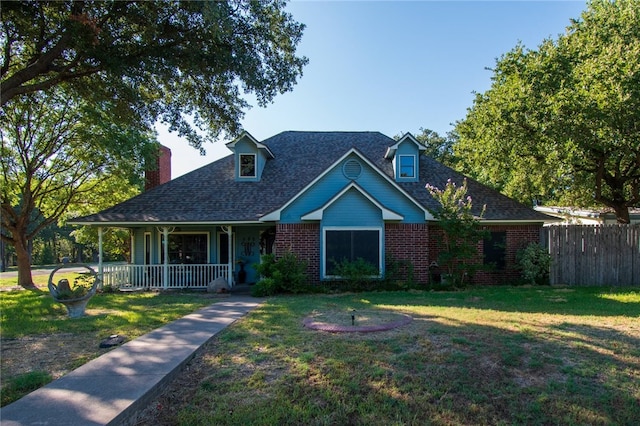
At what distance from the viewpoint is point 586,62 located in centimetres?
1318

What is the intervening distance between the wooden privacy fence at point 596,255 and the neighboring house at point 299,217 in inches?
43.1

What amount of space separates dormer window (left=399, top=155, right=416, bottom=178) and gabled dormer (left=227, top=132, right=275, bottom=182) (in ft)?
19.6

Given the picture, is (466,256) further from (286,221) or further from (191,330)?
(191,330)

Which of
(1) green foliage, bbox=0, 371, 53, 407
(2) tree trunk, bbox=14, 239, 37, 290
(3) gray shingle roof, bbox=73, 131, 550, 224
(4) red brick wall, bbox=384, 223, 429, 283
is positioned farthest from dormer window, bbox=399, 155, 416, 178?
(2) tree trunk, bbox=14, 239, 37, 290

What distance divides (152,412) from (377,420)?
2402mm

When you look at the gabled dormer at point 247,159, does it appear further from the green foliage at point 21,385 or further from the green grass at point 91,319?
the green foliage at point 21,385

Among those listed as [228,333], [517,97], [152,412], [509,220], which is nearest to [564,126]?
[517,97]

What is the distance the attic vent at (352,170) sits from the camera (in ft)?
46.6

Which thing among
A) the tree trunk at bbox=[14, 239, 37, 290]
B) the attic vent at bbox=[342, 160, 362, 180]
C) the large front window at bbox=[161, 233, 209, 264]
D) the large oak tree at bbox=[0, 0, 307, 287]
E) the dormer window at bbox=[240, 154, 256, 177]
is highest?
the large oak tree at bbox=[0, 0, 307, 287]

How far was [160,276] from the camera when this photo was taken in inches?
598

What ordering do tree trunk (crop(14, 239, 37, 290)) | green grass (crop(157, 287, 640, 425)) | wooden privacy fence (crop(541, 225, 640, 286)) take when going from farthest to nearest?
tree trunk (crop(14, 239, 37, 290)) < wooden privacy fence (crop(541, 225, 640, 286)) < green grass (crop(157, 287, 640, 425))

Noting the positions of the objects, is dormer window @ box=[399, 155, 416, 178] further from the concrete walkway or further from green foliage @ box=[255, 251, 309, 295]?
the concrete walkway

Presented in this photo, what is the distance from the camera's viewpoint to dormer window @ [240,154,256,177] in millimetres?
17048

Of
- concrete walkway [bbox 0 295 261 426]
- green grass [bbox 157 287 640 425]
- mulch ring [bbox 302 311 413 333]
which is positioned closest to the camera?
concrete walkway [bbox 0 295 261 426]
